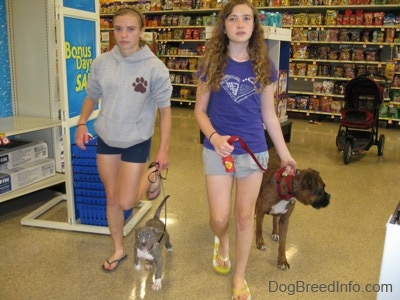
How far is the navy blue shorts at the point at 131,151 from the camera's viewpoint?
224 centimetres

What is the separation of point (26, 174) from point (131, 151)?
1520mm

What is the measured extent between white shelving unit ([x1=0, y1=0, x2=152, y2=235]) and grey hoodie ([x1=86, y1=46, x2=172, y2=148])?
3.19 ft

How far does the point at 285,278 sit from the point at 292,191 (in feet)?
1.75

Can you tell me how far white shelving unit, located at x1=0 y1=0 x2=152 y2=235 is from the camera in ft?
10.3

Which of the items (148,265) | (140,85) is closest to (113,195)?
(148,265)

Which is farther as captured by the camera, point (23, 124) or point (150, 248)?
point (23, 124)

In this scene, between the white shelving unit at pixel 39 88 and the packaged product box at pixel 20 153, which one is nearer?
the white shelving unit at pixel 39 88

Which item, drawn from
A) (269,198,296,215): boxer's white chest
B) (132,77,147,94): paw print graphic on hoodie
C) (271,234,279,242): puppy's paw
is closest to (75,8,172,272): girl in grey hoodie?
(132,77,147,94): paw print graphic on hoodie

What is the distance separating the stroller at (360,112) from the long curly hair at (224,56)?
138 inches

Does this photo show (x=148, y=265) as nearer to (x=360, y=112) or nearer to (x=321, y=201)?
(x=321, y=201)

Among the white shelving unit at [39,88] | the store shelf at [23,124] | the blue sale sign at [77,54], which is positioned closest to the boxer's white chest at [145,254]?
the white shelving unit at [39,88]

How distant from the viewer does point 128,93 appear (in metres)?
2.16

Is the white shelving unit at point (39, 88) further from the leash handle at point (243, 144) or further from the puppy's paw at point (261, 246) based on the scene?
the leash handle at point (243, 144)

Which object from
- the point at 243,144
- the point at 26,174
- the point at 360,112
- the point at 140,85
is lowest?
the point at 26,174
